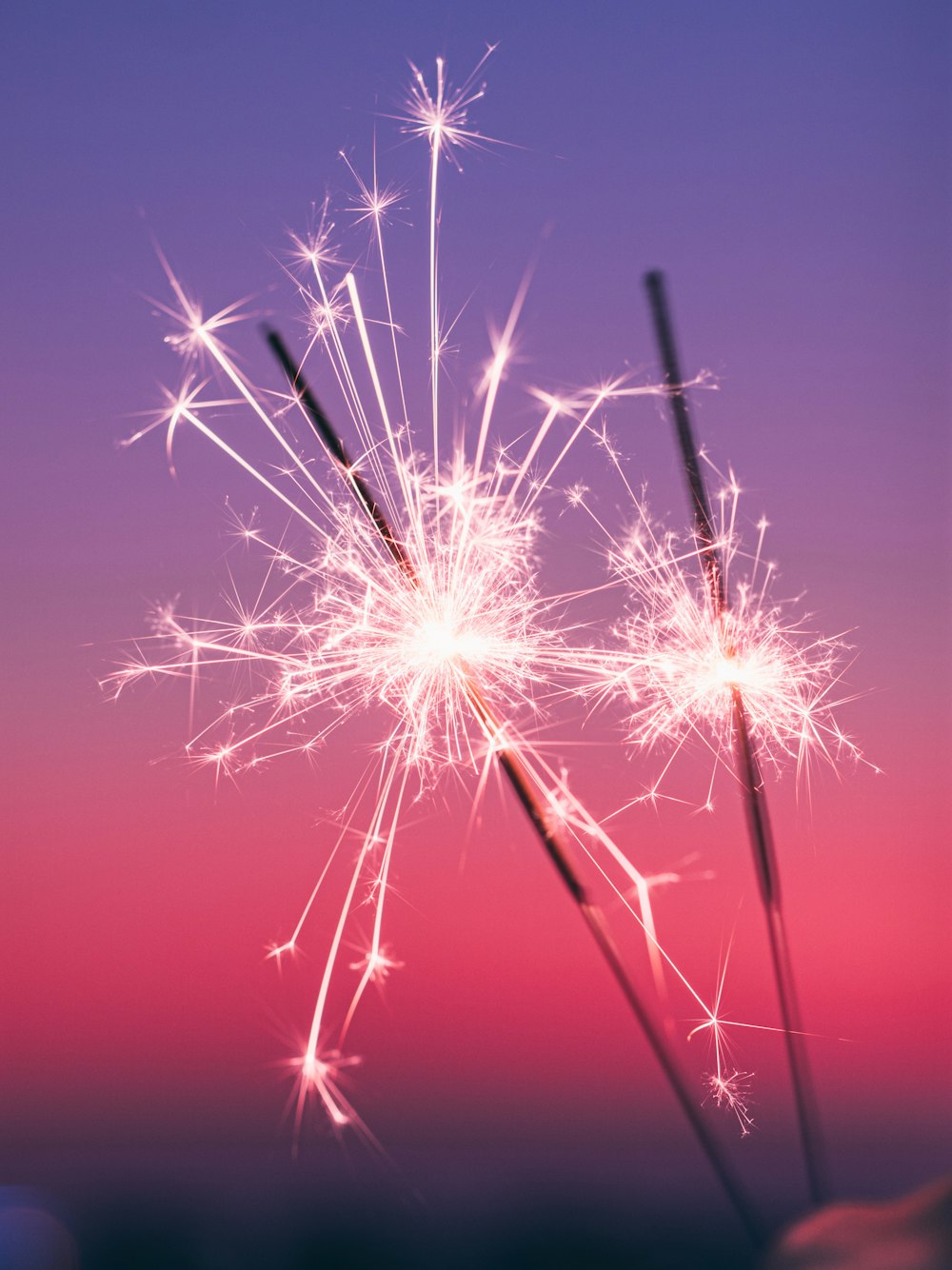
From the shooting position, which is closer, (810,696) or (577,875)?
(577,875)

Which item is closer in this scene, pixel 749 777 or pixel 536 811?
pixel 536 811

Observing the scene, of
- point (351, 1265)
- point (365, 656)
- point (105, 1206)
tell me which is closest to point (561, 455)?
point (365, 656)

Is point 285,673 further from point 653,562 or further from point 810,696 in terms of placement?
point 810,696
